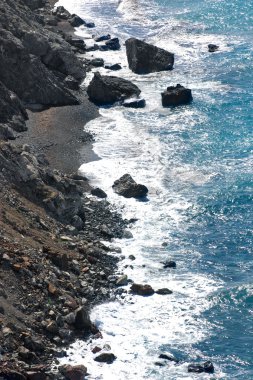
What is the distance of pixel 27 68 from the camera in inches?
2389

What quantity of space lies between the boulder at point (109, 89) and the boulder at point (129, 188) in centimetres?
1496

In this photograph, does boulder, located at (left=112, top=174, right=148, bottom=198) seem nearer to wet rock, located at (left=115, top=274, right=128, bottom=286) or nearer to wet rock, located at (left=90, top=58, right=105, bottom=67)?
wet rock, located at (left=115, top=274, right=128, bottom=286)

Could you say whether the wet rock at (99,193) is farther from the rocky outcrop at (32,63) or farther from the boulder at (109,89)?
the boulder at (109,89)

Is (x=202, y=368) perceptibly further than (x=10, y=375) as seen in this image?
Yes

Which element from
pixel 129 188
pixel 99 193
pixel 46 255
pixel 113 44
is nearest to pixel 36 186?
pixel 99 193

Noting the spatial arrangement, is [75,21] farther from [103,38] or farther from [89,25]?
[103,38]

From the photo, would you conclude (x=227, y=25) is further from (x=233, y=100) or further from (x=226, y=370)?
(x=226, y=370)

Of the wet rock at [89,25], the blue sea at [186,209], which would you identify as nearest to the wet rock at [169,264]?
the blue sea at [186,209]

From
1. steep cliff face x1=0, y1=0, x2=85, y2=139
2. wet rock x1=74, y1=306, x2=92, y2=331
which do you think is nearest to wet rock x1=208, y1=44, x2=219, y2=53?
steep cliff face x1=0, y1=0, x2=85, y2=139

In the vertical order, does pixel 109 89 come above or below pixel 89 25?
above

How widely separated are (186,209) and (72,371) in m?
17.0

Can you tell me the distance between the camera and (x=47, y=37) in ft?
220

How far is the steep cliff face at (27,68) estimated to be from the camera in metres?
55.9

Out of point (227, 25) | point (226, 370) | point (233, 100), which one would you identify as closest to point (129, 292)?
point (226, 370)
